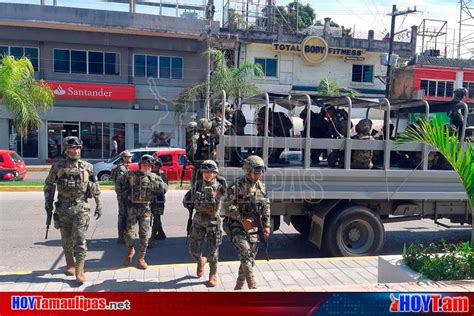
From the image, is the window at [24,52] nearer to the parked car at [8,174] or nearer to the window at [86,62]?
the window at [86,62]

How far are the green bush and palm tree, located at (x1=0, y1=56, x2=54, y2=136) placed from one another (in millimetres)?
14287

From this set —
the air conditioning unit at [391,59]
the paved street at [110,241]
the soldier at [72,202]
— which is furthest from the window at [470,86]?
the soldier at [72,202]

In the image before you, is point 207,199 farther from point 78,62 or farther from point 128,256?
point 78,62

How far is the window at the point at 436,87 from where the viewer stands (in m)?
29.5

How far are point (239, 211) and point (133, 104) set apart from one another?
20.3 meters

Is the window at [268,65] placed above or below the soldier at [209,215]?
above

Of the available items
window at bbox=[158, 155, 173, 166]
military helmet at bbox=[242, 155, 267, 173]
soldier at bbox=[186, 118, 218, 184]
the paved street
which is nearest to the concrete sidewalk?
the paved street

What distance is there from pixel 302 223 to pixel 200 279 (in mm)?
2444

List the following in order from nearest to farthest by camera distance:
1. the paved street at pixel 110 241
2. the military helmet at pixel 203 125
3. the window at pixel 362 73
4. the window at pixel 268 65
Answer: the paved street at pixel 110 241 < the military helmet at pixel 203 125 < the window at pixel 268 65 < the window at pixel 362 73

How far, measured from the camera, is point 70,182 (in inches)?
210

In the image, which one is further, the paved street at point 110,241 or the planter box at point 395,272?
the paved street at point 110,241

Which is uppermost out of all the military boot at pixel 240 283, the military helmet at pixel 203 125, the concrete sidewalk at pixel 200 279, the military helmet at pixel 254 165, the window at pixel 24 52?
the window at pixel 24 52

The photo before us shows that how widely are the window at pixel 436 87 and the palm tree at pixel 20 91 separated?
950 inches

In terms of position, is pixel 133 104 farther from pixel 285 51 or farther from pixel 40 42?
pixel 285 51
